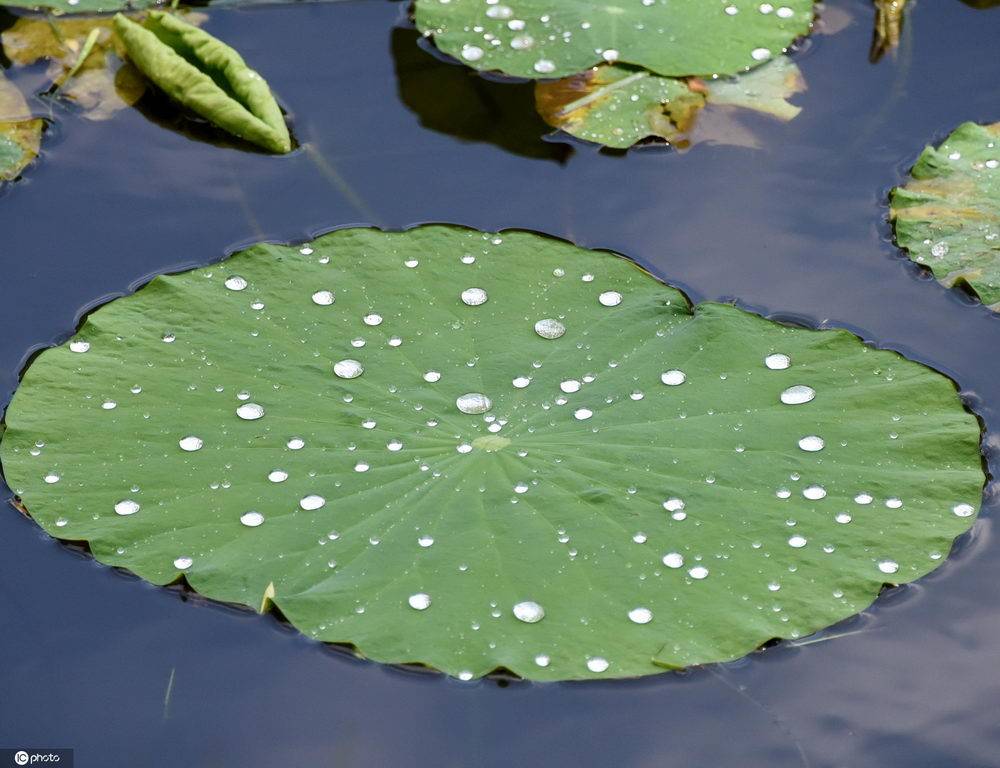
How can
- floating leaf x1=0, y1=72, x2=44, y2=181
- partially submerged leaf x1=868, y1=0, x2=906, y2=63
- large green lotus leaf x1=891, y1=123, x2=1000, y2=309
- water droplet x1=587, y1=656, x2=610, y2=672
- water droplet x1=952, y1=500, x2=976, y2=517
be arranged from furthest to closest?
partially submerged leaf x1=868, y1=0, x2=906, y2=63
floating leaf x1=0, y1=72, x2=44, y2=181
large green lotus leaf x1=891, y1=123, x2=1000, y2=309
water droplet x1=952, y1=500, x2=976, y2=517
water droplet x1=587, y1=656, x2=610, y2=672

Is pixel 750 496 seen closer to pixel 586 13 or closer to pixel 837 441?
pixel 837 441

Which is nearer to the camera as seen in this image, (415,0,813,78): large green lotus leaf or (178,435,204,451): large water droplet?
(178,435,204,451): large water droplet

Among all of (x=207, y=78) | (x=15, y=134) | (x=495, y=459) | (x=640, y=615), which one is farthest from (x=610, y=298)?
(x=15, y=134)

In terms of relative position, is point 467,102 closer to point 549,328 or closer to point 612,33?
point 612,33

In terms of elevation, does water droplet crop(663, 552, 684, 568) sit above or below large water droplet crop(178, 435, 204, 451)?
below

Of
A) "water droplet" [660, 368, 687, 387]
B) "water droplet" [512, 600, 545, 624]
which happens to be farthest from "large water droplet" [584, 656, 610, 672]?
"water droplet" [660, 368, 687, 387]

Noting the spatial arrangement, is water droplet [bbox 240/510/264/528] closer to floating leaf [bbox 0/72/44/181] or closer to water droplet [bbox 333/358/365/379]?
water droplet [bbox 333/358/365/379]

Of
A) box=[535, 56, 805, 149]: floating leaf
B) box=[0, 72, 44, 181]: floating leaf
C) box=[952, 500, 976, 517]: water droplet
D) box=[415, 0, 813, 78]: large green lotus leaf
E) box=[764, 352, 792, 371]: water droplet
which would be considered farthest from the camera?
box=[415, 0, 813, 78]: large green lotus leaf

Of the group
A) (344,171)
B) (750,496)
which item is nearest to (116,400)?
(344,171)
